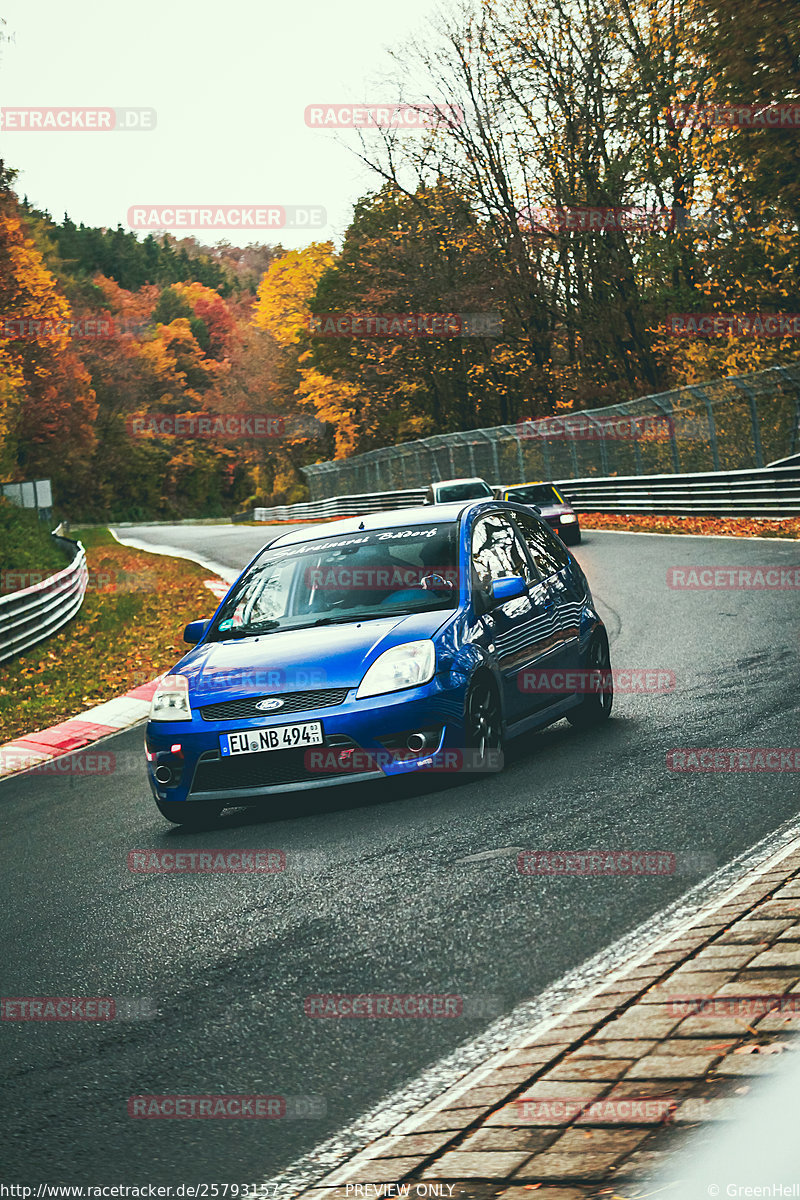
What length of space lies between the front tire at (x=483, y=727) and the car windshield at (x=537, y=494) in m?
19.2

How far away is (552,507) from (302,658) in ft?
63.9

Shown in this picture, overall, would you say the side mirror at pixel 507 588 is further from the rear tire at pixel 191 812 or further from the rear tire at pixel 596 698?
the rear tire at pixel 191 812

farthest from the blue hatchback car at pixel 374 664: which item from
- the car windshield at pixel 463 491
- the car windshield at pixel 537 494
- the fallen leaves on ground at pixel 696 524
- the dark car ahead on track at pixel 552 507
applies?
the car windshield at pixel 463 491

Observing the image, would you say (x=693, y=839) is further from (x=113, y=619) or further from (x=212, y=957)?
(x=113, y=619)

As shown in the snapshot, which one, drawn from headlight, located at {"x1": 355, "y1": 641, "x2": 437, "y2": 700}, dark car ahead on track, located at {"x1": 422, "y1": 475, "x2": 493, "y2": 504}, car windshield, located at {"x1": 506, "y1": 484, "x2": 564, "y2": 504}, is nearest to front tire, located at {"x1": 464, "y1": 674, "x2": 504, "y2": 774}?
headlight, located at {"x1": 355, "y1": 641, "x2": 437, "y2": 700}

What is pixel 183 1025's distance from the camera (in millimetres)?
4379

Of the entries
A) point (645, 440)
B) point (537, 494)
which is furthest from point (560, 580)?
point (645, 440)

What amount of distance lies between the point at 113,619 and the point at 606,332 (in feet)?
86.6

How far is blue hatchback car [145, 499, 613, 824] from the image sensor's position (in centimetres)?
704

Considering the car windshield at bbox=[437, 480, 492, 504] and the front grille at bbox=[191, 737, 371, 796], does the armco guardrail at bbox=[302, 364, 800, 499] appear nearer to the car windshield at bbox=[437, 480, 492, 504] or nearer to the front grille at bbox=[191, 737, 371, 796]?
the car windshield at bbox=[437, 480, 492, 504]

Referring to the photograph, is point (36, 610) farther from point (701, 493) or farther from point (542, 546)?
point (701, 493)

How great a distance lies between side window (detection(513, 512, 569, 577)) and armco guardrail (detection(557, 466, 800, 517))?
1515 centimetres

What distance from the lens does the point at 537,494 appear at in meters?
27.2

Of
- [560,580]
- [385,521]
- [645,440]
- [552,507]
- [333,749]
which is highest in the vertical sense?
[645,440]
